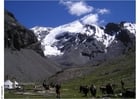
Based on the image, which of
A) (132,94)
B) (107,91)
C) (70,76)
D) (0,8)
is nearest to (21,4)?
(0,8)

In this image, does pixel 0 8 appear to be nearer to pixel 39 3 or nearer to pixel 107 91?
pixel 39 3

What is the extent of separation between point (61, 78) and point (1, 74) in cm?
18434

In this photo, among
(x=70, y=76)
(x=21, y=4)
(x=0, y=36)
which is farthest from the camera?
(x=70, y=76)

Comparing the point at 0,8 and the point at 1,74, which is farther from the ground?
the point at 0,8

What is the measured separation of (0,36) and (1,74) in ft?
5.13

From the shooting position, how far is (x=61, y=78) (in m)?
198

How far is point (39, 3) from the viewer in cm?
2616
